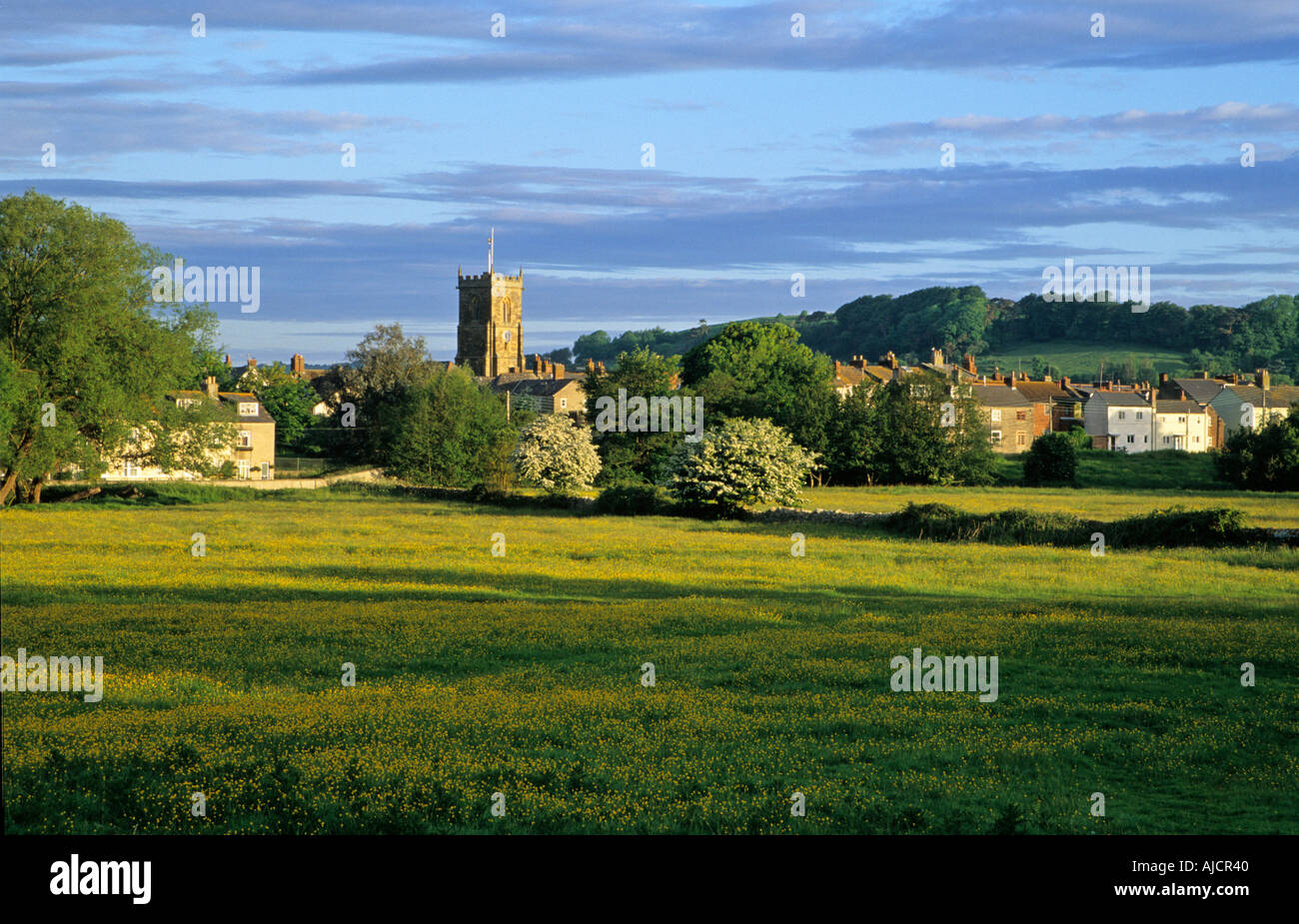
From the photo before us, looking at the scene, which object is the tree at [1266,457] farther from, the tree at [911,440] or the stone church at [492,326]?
the stone church at [492,326]

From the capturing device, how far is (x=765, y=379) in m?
104

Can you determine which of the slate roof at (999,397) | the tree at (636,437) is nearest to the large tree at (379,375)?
the tree at (636,437)

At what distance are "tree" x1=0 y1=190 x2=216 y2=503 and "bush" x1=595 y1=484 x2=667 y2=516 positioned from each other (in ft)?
84.6

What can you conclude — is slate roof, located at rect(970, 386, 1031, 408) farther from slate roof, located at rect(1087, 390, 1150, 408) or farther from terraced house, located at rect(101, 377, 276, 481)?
terraced house, located at rect(101, 377, 276, 481)

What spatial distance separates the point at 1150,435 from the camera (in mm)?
124250

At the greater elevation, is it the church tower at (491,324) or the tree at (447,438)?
the church tower at (491,324)

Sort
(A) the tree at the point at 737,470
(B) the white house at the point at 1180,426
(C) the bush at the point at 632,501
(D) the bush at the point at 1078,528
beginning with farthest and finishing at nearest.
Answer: (B) the white house at the point at 1180,426, (C) the bush at the point at 632,501, (A) the tree at the point at 737,470, (D) the bush at the point at 1078,528

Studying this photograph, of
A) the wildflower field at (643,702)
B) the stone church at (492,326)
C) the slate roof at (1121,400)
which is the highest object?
the stone church at (492,326)

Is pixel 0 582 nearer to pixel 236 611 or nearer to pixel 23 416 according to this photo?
pixel 236 611

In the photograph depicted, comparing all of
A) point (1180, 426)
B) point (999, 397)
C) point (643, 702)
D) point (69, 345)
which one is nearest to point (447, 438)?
point (69, 345)

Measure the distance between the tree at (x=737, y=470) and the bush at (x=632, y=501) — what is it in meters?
0.89

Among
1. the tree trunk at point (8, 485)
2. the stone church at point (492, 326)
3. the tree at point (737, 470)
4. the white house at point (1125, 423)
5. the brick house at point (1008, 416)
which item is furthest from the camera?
the stone church at point (492, 326)

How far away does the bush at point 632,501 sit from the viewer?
5934cm
